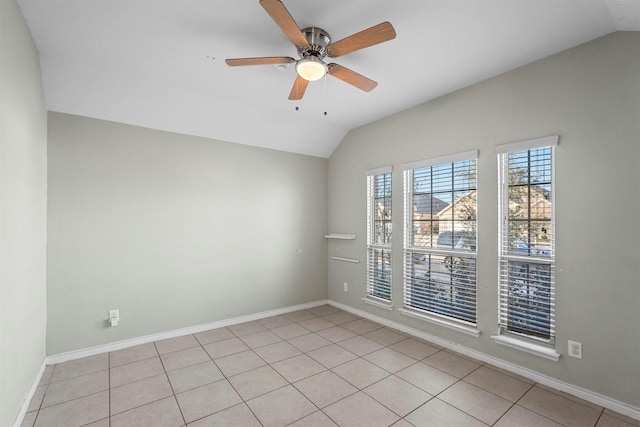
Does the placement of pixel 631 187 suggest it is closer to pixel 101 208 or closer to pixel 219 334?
pixel 219 334

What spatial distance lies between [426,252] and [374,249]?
2.75 feet

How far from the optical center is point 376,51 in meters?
2.40

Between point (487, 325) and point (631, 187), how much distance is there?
5.26 ft

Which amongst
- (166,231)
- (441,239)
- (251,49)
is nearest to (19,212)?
(166,231)

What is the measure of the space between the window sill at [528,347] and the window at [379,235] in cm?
138

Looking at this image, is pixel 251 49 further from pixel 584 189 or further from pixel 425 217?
pixel 584 189

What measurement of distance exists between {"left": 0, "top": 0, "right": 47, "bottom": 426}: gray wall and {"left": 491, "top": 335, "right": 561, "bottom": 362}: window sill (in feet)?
12.0

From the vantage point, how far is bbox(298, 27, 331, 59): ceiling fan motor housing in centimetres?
207

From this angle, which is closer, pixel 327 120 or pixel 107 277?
pixel 107 277

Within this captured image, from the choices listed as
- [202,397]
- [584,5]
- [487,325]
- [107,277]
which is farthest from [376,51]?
[107,277]

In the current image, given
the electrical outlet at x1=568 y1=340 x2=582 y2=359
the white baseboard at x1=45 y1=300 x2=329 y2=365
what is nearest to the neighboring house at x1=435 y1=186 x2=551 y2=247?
the electrical outlet at x1=568 y1=340 x2=582 y2=359

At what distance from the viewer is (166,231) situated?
349 cm

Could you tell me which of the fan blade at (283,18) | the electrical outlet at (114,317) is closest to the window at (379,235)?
the fan blade at (283,18)

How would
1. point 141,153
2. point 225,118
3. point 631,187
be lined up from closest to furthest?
point 631,187 → point 141,153 → point 225,118
